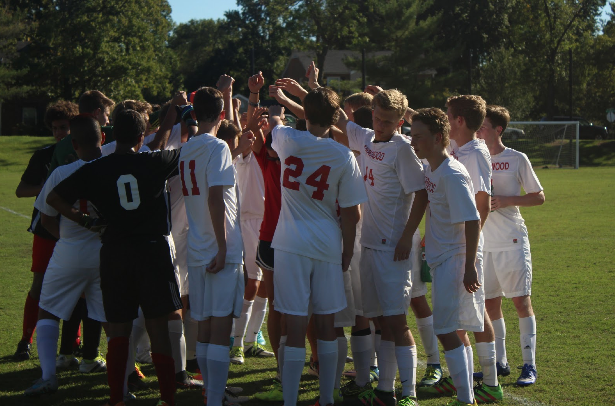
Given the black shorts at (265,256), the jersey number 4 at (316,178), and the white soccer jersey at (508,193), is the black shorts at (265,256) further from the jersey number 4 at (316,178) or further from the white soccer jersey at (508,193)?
the white soccer jersey at (508,193)

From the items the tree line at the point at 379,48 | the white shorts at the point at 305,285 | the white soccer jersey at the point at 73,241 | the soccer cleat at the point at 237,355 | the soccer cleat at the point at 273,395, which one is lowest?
the soccer cleat at the point at 237,355

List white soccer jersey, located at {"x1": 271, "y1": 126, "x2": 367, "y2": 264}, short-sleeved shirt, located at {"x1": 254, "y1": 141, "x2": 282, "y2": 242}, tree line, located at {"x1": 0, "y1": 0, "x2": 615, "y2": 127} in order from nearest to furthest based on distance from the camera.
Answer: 1. white soccer jersey, located at {"x1": 271, "y1": 126, "x2": 367, "y2": 264}
2. short-sleeved shirt, located at {"x1": 254, "y1": 141, "x2": 282, "y2": 242}
3. tree line, located at {"x1": 0, "y1": 0, "x2": 615, "y2": 127}

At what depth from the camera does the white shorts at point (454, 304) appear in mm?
4598

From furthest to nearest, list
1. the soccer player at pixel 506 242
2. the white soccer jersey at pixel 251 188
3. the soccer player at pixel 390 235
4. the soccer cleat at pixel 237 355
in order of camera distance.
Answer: the white soccer jersey at pixel 251 188 < the soccer cleat at pixel 237 355 < the soccer player at pixel 506 242 < the soccer player at pixel 390 235

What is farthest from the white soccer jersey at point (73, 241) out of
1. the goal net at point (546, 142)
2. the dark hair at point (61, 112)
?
the goal net at point (546, 142)

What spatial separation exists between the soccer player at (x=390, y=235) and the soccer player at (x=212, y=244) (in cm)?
100

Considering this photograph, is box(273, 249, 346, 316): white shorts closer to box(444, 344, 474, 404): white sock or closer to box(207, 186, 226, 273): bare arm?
box(207, 186, 226, 273): bare arm

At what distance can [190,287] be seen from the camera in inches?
188

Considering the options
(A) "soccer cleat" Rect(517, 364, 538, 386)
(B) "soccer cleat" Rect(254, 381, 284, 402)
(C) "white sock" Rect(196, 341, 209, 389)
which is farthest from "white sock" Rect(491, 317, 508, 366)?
(C) "white sock" Rect(196, 341, 209, 389)

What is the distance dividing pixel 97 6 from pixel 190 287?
54.3m

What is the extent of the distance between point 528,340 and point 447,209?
65.2 inches

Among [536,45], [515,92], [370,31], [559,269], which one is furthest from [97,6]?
[559,269]

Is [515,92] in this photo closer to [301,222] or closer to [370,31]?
[370,31]

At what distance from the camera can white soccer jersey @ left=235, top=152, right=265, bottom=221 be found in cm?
638
